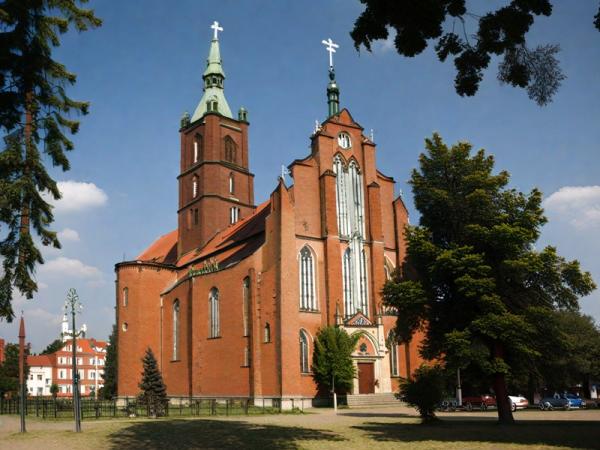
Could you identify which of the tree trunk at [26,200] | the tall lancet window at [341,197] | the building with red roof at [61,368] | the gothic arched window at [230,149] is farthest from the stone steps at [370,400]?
the building with red roof at [61,368]

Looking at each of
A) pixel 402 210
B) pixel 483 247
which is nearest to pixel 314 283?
A: pixel 402 210

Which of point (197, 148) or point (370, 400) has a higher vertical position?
point (197, 148)

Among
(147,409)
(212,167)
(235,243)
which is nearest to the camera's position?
(147,409)

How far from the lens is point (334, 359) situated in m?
39.0

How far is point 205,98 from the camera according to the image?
60656mm

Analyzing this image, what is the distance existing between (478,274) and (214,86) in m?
43.8

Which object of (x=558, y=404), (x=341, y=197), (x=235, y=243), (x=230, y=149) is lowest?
(x=558, y=404)

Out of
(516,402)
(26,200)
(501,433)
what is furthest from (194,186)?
(26,200)

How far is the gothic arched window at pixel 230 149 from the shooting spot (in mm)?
59162

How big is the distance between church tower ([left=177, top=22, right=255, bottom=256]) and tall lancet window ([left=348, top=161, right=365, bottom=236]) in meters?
16.5

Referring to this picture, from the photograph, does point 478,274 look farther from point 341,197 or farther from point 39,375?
point 39,375

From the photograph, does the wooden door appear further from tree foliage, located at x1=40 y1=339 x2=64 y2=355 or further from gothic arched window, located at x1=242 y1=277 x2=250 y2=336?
tree foliage, located at x1=40 y1=339 x2=64 y2=355

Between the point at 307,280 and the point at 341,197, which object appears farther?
the point at 341,197

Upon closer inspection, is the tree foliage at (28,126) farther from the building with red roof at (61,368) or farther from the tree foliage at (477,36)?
the building with red roof at (61,368)
